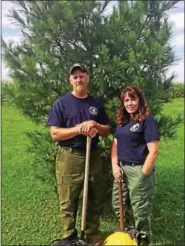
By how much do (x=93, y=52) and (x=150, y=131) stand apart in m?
1.36

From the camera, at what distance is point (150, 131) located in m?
3.34

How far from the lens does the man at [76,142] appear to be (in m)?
3.42

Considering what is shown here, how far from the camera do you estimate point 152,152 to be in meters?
3.34

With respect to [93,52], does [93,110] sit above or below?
below

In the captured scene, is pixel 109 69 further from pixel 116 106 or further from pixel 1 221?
pixel 1 221

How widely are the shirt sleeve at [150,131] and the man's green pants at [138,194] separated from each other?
0.86 ft

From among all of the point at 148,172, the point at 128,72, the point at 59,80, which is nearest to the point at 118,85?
the point at 128,72

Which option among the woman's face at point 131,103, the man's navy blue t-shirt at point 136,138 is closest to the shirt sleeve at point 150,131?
the man's navy blue t-shirt at point 136,138

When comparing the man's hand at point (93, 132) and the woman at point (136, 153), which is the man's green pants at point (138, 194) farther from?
the man's hand at point (93, 132)

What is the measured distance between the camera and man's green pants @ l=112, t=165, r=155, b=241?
344 centimetres

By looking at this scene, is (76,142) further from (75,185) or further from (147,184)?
(147,184)

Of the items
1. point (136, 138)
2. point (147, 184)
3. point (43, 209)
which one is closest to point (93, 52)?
point (136, 138)

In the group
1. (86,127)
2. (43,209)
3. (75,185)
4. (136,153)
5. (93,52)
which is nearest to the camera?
(86,127)

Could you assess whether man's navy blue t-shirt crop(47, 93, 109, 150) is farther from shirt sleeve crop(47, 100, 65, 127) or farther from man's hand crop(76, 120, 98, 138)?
man's hand crop(76, 120, 98, 138)
